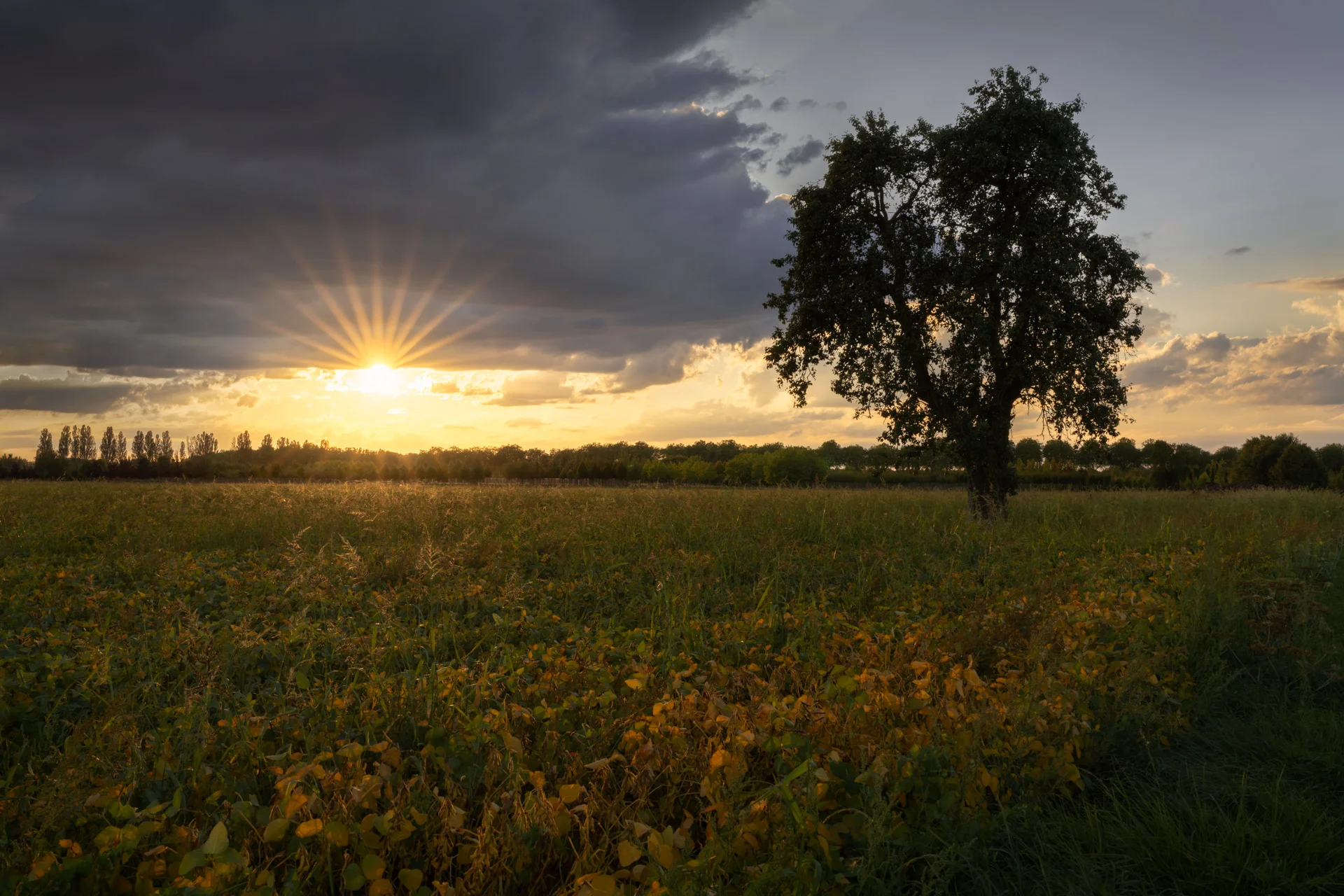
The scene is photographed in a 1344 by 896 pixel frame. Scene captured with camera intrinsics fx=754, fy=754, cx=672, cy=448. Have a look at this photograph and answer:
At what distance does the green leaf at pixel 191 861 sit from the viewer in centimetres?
316

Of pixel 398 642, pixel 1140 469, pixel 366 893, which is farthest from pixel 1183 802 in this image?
pixel 1140 469

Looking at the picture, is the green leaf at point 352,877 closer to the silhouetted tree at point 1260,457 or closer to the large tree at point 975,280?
the large tree at point 975,280

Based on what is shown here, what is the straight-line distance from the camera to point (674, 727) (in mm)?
4570

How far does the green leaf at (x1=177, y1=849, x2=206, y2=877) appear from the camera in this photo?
124 inches


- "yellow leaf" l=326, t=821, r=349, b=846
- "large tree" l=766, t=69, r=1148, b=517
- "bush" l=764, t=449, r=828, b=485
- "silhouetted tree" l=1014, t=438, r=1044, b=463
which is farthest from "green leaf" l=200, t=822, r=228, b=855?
"silhouetted tree" l=1014, t=438, r=1044, b=463

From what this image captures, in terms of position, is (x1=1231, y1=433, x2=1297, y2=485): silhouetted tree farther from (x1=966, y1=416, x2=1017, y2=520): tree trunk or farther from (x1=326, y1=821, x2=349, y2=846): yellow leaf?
(x1=326, y1=821, x2=349, y2=846): yellow leaf

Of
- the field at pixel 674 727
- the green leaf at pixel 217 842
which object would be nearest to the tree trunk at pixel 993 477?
the field at pixel 674 727

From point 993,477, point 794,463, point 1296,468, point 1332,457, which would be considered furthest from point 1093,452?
point 1332,457

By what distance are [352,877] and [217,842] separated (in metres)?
0.59

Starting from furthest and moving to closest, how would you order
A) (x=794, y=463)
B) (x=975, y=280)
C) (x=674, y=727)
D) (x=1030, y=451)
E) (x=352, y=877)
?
1. (x=794, y=463)
2. (x=1030, y=451)
3. (x=975, y=280)
4. (x=674, y=727)
5. (x=352, y=877)

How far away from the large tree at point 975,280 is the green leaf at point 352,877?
53.8 feet

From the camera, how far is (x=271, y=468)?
192 ft

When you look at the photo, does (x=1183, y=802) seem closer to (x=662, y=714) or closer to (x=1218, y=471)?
(x=662, y=714)

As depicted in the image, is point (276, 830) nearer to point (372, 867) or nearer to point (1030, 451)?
point (372, 867)
